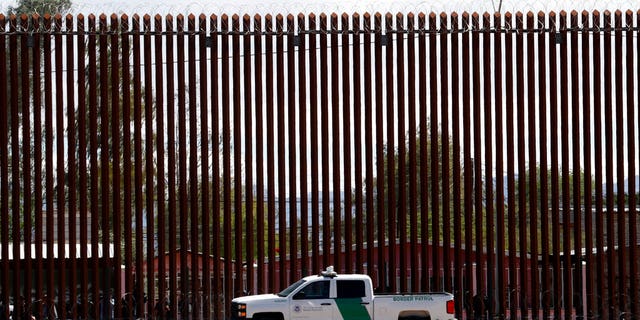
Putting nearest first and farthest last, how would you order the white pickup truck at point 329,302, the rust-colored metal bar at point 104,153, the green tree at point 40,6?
the white pickup truck at point 329,302, the rust-colored metal bar at point 104,153, the green tree at point 40,6

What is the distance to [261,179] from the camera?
17.0 metres

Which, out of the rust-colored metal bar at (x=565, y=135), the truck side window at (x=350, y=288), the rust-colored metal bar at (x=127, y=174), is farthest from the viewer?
the rust-colored metal bar at (x=565, y=135)

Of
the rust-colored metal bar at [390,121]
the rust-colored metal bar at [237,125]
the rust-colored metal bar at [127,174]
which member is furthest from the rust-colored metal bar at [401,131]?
the rust-colored metal bar at [127,174]

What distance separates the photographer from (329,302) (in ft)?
54.1

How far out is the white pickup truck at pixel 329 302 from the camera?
52.8 ft

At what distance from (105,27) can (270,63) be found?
260cm

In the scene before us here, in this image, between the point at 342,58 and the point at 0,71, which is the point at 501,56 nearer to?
the point at 342,58

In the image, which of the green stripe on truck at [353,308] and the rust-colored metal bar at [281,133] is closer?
the green stripe on truck at [353,308]

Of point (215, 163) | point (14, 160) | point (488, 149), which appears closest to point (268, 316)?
point (215, 163)

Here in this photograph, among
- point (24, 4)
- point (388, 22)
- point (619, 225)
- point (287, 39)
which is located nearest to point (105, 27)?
point (287, 39)

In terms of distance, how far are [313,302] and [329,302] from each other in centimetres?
24

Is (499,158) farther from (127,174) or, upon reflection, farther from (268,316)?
(127,174)

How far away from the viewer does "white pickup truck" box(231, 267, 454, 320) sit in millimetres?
16094

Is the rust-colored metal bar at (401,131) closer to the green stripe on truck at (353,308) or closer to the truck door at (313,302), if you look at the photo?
the green stripe on truck at (353,308)
